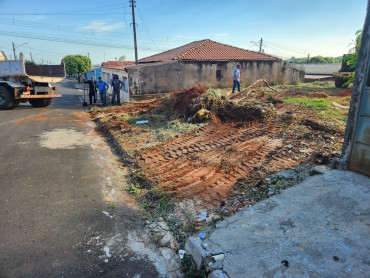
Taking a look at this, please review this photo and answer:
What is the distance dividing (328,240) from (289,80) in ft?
74.5

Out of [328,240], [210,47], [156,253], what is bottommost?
[156,253]

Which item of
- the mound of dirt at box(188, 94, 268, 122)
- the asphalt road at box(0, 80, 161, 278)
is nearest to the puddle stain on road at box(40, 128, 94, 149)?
the asphalt road at box(0, 80, 161, 278)

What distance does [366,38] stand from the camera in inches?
135

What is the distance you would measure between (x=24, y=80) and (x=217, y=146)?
37.2ft

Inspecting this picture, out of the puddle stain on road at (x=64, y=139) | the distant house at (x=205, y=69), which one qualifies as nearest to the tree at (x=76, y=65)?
the distant house at (x=205, y=69)

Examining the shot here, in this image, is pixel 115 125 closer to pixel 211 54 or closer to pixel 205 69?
pixel 205 69

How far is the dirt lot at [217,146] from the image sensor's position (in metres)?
4.39

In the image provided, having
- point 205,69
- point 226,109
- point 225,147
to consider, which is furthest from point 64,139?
point 205,69

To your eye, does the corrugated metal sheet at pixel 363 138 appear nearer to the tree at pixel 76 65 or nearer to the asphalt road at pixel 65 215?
the asphalt road at pixel 65 215

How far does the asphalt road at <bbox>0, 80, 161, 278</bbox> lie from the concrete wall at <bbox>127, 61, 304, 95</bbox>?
8756mm

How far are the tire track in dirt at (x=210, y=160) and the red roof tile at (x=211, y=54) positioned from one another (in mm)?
10964

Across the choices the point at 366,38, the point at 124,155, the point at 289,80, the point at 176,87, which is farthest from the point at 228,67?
the point at 366,38

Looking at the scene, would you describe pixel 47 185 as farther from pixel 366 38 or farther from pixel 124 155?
pixel 366 38

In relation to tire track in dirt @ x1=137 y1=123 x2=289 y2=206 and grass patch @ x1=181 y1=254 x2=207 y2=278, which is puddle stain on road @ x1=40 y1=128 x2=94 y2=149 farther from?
grass patch @ x1=181 y1=254 x2=207 y2=278
